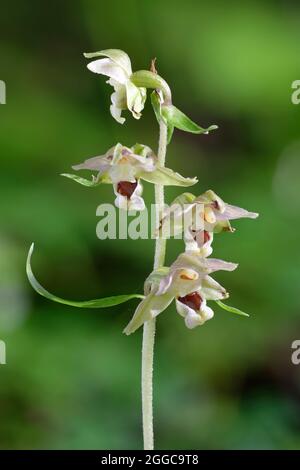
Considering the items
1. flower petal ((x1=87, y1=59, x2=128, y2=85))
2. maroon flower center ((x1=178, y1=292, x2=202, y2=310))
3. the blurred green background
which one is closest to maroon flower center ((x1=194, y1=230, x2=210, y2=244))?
maroon flower center ((x1=178, y1=292, x2=202, y2=310))

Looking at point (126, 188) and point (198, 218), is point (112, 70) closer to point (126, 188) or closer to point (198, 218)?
point (126, 188)

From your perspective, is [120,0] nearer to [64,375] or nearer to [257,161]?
[257,161]

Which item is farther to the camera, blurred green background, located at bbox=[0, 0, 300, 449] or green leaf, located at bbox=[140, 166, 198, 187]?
blurred green background, located at bbox=[0, 0, 300, 449]

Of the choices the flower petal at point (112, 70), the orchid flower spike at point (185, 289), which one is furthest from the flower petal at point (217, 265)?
the flower petal at point (112, 70)

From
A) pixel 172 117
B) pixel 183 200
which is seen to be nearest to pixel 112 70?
pixel 172 117

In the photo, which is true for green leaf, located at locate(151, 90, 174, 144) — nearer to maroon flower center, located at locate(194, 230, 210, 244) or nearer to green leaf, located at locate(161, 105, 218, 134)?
green leaf, located at locate(161, 105, 218, 134)

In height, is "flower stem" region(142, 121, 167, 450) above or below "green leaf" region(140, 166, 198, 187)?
below

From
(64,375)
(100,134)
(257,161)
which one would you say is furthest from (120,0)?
(64,375)

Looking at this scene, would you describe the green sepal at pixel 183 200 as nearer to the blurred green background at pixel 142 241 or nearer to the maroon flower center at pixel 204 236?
the maroon flower center at pixel 204 236
